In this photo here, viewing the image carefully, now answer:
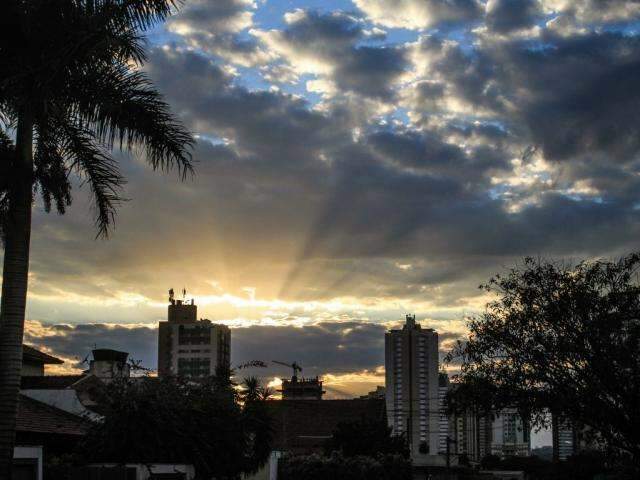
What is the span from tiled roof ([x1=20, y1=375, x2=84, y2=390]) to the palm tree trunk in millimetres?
34509

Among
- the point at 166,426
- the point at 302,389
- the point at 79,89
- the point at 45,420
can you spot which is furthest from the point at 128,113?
the point at 302,389

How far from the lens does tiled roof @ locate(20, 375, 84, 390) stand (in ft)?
157

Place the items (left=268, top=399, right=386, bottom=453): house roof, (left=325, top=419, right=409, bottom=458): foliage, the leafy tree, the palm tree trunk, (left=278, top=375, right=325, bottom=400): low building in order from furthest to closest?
(left=278, top=375, right=325, bottom=400): low building
(left=268, top=399, right=386, bottom=453): house roof
(left=325, top=419, right=409, bottom=458): foliage
the leafy tree
the palm tree trunk

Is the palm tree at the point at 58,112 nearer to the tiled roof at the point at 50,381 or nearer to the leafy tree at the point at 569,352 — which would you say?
the leafy tree at the point at 569,352

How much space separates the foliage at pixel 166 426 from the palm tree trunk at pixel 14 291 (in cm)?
1267

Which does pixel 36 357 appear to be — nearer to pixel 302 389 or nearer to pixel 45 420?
pixel 45 420

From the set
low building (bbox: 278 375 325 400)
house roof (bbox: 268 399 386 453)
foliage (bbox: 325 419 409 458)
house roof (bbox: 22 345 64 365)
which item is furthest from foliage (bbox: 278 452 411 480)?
low building (bbox: 278 375 325 400)

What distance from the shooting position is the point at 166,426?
87.2ft

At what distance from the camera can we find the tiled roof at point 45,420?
31136 millimetres

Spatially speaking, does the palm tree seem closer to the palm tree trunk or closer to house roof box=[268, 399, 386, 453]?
the palm tree trunk

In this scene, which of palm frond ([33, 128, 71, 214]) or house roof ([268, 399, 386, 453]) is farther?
house roof ([268, 399, 386, 453])

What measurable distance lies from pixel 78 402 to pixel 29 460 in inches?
819

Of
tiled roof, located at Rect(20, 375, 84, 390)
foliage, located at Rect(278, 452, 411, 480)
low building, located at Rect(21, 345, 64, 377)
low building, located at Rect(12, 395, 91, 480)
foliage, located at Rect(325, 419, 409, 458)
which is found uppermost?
low building, located at Rect(21, 345, 64, 377)

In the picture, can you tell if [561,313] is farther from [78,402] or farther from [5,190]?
[78,402]
